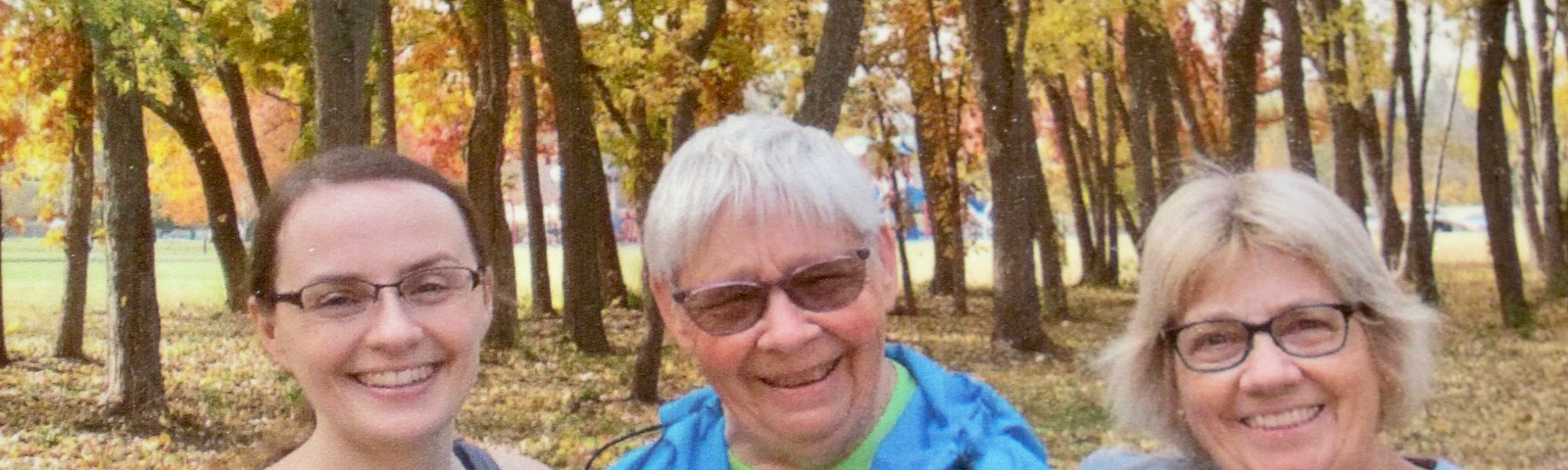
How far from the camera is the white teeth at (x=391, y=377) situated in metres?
2.34

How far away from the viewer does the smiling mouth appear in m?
2.43

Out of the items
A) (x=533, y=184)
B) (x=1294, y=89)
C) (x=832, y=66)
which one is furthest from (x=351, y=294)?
(x=533, y=184)

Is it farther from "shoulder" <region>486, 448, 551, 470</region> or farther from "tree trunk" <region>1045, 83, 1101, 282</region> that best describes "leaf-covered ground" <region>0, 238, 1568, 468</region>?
"tree trunk" <region>1045, 83, 1101, 282</region>

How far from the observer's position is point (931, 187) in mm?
22953

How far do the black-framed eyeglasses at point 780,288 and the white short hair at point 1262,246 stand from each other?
0.64 m

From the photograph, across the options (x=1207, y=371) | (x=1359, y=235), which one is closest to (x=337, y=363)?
(x=1207, y=371)

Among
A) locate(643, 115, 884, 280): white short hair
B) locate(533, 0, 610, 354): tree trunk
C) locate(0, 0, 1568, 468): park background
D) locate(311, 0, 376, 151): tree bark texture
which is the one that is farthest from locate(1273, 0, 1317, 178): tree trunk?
locate(643, 115, 884, 280): white short hair

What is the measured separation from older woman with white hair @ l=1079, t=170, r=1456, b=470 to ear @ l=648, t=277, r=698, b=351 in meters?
0.90

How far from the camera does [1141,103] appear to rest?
21328 millimetres

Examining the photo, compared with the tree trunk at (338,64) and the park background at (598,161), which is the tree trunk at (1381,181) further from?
the tree trunk at (338,64)

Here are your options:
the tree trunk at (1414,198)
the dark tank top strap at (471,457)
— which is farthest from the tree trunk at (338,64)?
the tree trunk at (1414,198)

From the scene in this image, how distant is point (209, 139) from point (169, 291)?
2930mm

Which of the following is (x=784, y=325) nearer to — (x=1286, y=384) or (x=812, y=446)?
(x=812, y=446)

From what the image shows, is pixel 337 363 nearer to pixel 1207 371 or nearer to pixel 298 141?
pixel 1207 371
